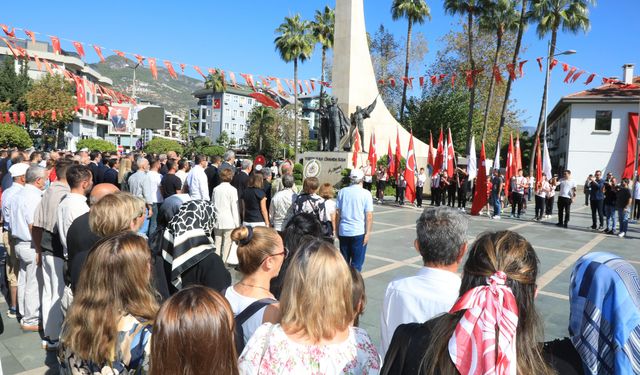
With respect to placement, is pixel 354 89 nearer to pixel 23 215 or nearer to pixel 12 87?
pixel 23 215

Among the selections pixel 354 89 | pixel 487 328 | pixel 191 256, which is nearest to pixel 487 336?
pixel 487 328

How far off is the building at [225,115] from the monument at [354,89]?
7314cm

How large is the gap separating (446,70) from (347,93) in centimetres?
1877

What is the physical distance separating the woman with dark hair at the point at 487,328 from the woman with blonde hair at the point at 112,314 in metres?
1.17

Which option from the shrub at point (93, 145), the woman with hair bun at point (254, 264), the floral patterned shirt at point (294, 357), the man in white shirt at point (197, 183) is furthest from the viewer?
the shrub at point (93, 145)

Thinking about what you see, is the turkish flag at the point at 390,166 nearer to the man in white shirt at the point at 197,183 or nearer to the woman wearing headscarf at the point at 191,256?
the man in white shirt at the point at 197,183

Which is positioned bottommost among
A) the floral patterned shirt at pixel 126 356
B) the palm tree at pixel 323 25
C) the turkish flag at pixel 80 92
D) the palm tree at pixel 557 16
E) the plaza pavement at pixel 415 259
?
the plaza pavement at pixel 415 259

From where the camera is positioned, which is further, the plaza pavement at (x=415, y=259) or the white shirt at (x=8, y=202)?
the white shirt at (x=8, y=202)

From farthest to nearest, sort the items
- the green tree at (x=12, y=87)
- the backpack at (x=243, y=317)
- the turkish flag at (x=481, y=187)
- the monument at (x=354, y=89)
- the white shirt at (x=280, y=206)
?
the green tree at (x=12, y=87) → the monument at (x=354, y=89) → the turkish flag at (x=481, y=187) → the white shirt at (x=280, y=206) → the backpack at (x=243, y=317)

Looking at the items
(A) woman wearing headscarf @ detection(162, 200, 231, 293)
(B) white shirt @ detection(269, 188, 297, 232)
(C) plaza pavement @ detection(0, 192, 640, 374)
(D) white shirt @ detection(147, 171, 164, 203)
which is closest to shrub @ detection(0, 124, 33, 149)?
(C) plaza pavement @ detection(0, 192, 640, 374)

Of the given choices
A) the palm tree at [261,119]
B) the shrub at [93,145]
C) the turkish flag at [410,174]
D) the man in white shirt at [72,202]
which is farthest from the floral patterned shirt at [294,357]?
the palm tree at [261,119]

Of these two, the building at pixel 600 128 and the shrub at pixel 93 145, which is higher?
the building at pixel 600 128

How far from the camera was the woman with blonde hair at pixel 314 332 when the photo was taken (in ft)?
5.96

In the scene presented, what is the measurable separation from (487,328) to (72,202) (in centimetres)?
388
